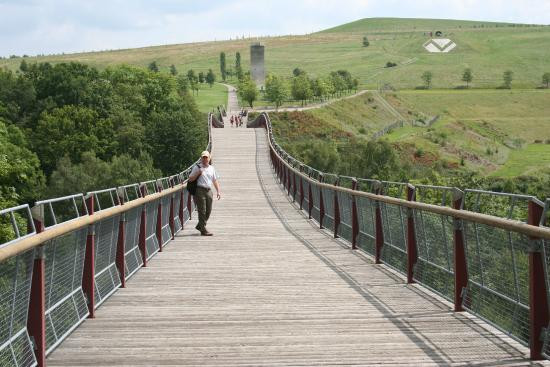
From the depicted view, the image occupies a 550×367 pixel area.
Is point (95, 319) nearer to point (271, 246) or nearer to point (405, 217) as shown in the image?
point (405, 217)

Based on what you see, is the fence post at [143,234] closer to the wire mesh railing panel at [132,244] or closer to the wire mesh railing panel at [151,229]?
the wire mesh railing panel at [132,244]

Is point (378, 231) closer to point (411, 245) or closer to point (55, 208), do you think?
point (411, 245)

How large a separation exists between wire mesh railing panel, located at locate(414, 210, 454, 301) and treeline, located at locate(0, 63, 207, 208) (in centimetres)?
7551

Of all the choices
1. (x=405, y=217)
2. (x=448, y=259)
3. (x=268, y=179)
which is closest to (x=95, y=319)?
(x=448, y=259)

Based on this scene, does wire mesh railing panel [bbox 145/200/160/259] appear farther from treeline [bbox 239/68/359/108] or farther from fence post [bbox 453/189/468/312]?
treeline [bbox 239/68/359/108]

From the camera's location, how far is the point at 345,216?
17.7 meters

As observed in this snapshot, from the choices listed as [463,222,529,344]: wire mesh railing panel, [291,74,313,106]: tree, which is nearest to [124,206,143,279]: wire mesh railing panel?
[463,222,529,344]: wire mesh railing panel

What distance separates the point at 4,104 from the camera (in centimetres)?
10931

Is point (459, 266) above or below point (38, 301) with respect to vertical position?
below

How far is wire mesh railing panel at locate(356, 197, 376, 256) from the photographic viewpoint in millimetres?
14281

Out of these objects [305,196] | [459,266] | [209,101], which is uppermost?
[209,101]

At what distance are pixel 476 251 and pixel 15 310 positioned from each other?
4462mm

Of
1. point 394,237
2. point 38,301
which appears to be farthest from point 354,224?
point 38,301

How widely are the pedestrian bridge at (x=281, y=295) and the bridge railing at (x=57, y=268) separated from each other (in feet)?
Result: 0.06
